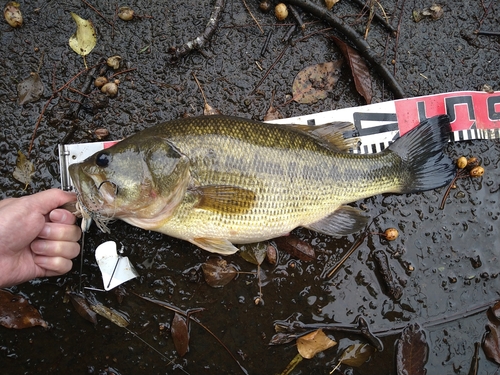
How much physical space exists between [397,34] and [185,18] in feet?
6.30

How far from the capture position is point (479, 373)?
312 centimetres

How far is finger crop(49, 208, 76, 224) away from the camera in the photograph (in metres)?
2.67

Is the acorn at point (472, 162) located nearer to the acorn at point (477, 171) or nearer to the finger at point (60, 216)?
the acorn at point (477, 171)

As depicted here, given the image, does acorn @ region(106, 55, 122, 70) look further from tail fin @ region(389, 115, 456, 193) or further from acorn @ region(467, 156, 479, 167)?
acorn @ region(467, 156, 479, 167)

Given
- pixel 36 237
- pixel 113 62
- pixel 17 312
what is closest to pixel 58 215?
pixel 36 237

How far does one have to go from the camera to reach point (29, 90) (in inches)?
122

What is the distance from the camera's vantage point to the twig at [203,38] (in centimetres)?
308

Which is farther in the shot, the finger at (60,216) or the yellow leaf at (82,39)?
the yellow leaf at (82,39)

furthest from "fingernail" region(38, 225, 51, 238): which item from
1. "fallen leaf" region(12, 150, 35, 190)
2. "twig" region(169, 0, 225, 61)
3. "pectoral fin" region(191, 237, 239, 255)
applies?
"twig" region(169, 0, 225, 61)

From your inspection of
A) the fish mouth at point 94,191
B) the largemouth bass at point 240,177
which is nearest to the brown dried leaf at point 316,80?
the largemouth bass at point 240,177

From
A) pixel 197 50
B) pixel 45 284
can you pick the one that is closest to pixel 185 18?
pixel 197 50

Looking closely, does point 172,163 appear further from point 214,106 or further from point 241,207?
point 214,106

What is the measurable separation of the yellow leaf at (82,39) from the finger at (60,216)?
1408mm

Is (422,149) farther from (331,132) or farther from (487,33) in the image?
(487,33)
